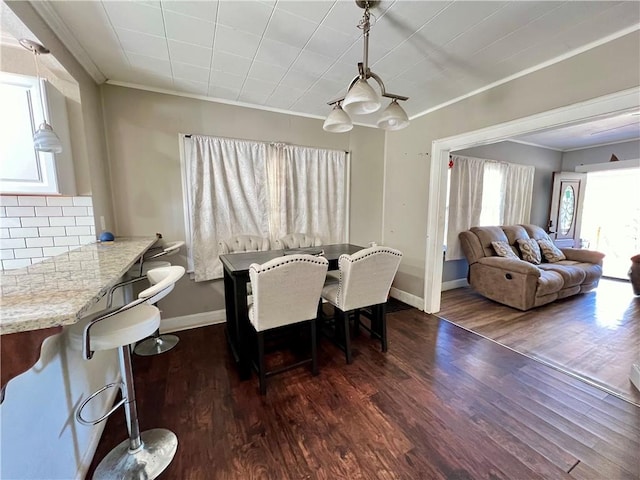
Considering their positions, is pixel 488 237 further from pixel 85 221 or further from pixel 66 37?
pixel 66 37

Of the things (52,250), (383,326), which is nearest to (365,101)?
(383,326)

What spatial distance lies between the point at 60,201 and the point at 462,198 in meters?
4.72

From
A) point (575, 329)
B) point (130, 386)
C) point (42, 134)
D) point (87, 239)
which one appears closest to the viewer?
point (130, 386)

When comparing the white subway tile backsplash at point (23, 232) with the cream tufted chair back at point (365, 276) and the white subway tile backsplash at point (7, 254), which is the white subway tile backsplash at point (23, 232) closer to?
the white subway tile backsplash at point (7, 254)

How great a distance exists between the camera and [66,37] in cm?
178

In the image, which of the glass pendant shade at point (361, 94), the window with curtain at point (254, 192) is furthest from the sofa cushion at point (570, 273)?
the glass pendant shade at point (361, 94)

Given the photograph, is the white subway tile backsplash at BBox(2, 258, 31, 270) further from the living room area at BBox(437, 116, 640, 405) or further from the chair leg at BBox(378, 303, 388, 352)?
the living room area at BBox(437, 116, 640, 405)

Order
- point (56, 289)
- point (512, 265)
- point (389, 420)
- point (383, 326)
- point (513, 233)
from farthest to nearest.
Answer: point (513, 233) < point (512, 265) < point (383, 326) < point (389, 420) < point (56, 289)

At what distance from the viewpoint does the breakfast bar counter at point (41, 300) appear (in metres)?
0.75

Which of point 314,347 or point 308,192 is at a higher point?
point 308,192

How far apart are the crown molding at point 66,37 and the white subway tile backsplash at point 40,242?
1.39 m

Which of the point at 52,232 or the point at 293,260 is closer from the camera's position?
the point at 293,260

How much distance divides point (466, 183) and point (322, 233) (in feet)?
8.03

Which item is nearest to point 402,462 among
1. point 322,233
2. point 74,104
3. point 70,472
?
point 70,472
